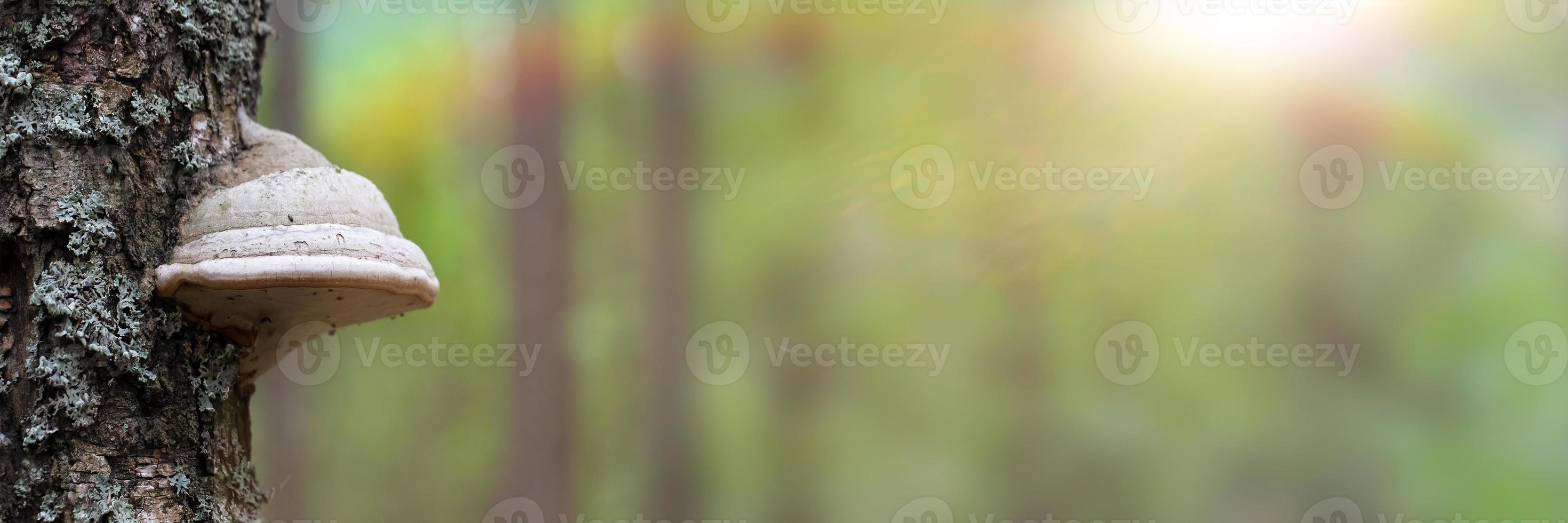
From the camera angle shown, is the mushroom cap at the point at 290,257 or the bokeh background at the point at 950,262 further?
the bokeh background at the point at 950,262

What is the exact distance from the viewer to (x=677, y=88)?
3279mm

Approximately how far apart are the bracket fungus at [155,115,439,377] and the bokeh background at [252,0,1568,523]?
1.93m

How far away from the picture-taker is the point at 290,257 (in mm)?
941

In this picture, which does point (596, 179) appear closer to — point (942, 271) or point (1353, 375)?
point (942, 271)

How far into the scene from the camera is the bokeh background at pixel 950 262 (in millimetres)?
2992

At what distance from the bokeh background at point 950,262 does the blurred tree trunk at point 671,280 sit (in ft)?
0.03

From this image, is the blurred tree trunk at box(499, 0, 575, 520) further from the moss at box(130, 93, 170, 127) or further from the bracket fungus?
the moss at box(130, 93, 170, 127)

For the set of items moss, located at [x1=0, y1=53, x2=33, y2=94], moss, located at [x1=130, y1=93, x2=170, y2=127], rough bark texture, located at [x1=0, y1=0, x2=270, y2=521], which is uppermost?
moss, located at [x1=0, y1=53, x2=33, y2=94]

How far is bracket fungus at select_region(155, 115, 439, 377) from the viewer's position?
3.10ft

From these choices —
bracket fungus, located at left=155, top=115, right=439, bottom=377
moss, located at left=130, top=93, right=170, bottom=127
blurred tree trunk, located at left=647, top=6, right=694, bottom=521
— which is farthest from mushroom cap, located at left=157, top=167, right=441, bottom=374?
blurred tree trunk, located at left=647, top=6, right=694, bottom=521

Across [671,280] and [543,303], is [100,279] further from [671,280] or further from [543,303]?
[671,280]

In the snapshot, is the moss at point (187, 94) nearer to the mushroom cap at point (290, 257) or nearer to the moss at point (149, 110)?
the moss at point (149, 110)

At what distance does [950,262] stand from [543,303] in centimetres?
150

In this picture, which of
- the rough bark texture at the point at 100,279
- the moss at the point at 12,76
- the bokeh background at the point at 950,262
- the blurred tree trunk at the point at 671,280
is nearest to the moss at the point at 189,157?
the rough bark texture at the point at 100,279
